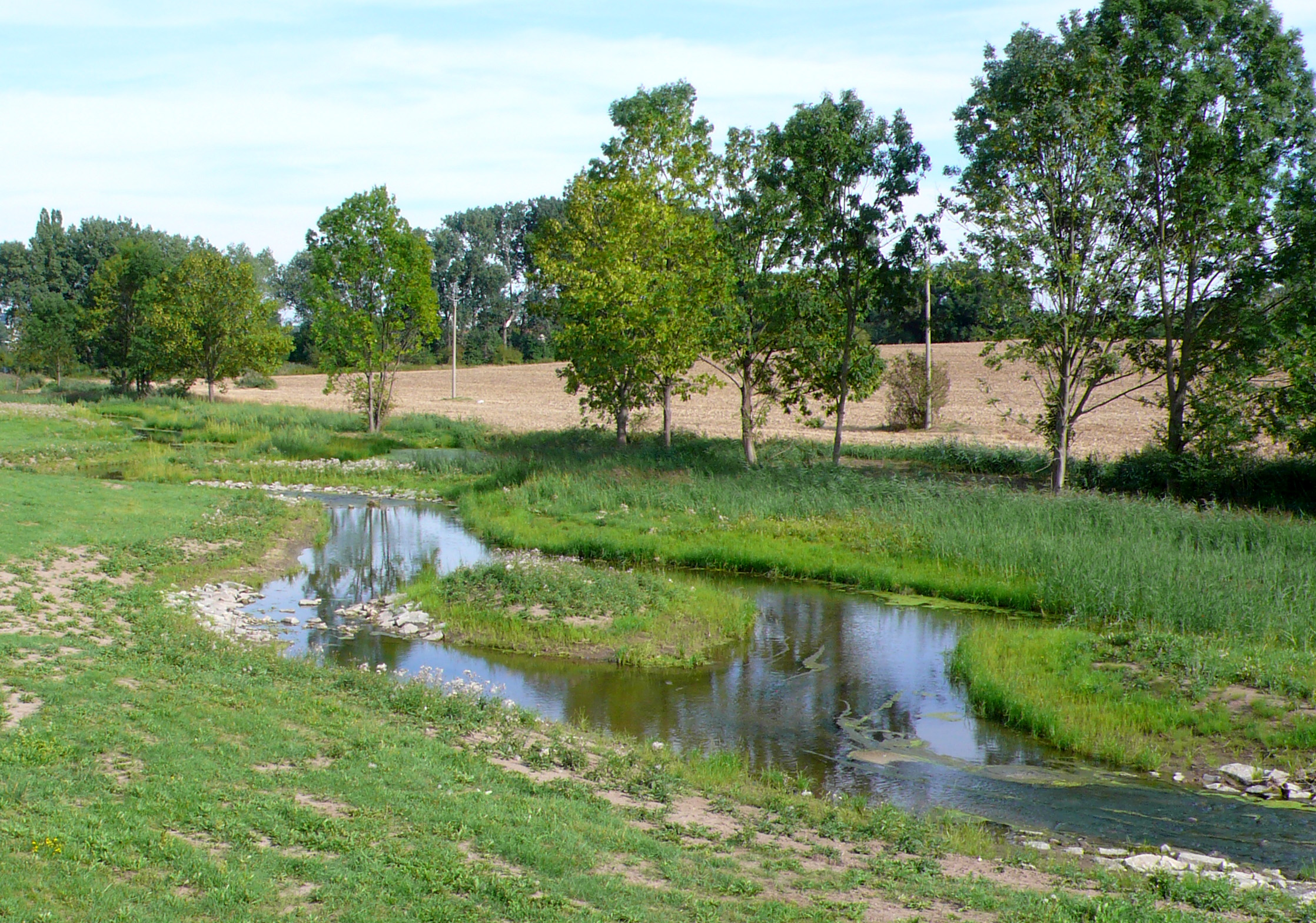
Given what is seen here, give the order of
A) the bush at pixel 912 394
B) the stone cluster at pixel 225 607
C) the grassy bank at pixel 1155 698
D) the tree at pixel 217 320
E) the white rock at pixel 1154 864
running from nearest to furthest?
the white rock at pixel 1154 864
the grassy bank at pixel 1155 698
the stone cluster at pixel 225 607
the bush at pixel 912 394
the tree at pixel 217 320

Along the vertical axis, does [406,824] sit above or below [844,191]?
below

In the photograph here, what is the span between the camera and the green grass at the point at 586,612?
A: 1695 cm

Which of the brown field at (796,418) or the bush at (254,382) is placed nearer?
the brown field at (796,418)

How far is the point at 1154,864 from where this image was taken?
8.77 metres

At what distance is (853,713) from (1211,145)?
21.9 m

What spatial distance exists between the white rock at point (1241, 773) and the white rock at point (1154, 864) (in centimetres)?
309

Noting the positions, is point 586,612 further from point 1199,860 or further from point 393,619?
point 1199,860


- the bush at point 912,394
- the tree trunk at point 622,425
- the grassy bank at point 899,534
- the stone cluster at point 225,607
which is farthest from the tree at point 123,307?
the stone cluster at point 225,607

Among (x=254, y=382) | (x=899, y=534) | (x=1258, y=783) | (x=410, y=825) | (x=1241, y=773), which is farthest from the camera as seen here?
(x=254, y=382)

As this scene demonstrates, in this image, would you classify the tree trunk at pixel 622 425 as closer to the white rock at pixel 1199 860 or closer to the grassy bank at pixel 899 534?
the grassy bank at pixel 899 534

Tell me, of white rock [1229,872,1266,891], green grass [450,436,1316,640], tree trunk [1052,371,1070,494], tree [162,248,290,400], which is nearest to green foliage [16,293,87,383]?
tree [162,248,290,400]

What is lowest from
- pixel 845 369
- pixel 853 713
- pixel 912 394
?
pixel 853 713

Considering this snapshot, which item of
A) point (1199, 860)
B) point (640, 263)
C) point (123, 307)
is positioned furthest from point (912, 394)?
point (123, 307)

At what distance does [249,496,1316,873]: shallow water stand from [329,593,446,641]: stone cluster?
334 millimetres
